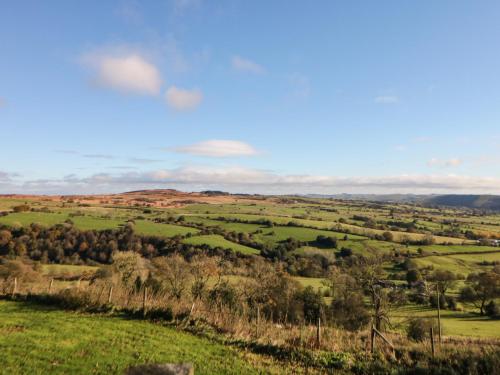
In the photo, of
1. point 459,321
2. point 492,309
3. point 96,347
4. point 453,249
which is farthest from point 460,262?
point 96,347

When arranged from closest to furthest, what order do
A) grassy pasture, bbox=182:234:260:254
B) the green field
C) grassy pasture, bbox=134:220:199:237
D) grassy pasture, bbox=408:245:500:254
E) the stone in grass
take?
1. the stone in grass
2. the green field
3. grassy pasture, bbox=182:234:260:254
4. grassy pasture, bbox=408:245:500:254
5. grassy pasture, bbox=134:220:199:237

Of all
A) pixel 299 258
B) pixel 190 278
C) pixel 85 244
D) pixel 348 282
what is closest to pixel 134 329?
pixel 190 278

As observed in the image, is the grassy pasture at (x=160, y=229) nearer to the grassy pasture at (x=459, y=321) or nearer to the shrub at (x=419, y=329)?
the grassy pasture at (x=459, y=321)

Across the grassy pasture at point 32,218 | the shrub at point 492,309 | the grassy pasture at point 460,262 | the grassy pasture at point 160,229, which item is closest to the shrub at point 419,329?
the shrub at point 492,309

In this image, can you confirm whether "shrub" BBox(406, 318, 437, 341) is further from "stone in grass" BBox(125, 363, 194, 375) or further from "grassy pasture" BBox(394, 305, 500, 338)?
"stone in grass" BBox(125, 363, 194, 375)

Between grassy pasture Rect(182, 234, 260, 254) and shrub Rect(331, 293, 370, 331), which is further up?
grassy pasture Rect(182, 234, 260, 254)

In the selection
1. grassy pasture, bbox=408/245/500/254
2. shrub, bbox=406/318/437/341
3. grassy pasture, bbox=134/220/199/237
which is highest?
grassy pasture, bbox=134/220/199/237

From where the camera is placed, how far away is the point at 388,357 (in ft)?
54.7

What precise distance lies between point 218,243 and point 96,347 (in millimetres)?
82760

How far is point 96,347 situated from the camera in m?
15.6

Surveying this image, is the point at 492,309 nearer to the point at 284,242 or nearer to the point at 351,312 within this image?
the point at 351,312

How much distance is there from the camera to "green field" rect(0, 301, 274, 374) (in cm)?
1338

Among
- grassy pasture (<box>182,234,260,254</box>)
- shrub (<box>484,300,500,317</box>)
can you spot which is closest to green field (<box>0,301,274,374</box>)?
shrub (<box>484,300,500,317</box>)

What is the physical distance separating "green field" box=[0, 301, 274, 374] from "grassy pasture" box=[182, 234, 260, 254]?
2934 inches
